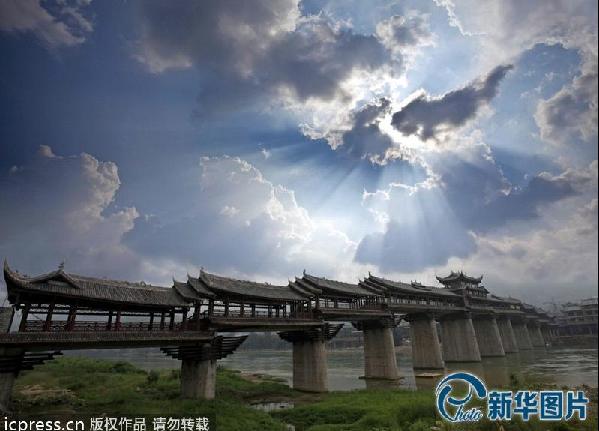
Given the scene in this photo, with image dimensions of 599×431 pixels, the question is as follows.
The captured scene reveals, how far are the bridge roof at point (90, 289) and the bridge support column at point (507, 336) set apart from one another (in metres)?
71.3

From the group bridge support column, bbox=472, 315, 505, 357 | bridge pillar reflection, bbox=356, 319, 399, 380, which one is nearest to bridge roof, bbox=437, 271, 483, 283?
bridge support column, bbox=472, 315, 505, 357

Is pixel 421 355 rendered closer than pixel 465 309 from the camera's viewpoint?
Yes

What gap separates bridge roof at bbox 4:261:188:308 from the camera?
52.6ft

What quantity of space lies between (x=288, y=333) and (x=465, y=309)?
1416 inches

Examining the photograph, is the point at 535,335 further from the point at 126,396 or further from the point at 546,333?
the point at 126,396

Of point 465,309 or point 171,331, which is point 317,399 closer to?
point 171,331

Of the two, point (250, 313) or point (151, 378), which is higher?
point (250, 313)

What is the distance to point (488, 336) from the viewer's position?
61344 mm

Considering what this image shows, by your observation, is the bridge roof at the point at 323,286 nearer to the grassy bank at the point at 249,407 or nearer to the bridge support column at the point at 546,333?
the grassy bank at the point at 249,407

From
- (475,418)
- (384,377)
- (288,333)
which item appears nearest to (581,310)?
(384,377)

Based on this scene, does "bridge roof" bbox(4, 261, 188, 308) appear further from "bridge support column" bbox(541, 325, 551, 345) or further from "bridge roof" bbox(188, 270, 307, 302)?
"bridge support column" bbox(541, 325, 551, 345)

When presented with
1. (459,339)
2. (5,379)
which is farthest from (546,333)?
(5,379)

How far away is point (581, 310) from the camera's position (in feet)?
315

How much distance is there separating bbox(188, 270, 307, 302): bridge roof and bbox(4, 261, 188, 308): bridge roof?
2.49m
